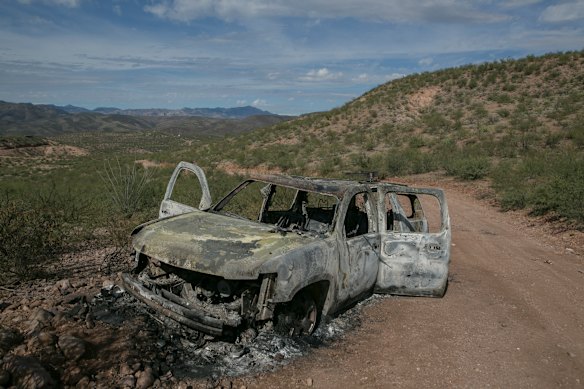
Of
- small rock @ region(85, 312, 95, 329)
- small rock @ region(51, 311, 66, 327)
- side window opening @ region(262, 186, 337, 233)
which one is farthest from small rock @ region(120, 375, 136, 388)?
side window opening @ region(262, 186, 337, 233)

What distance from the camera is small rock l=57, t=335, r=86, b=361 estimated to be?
12.2 feet

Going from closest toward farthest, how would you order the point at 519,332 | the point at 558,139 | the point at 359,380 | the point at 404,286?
1. the point at 359,380
2. the point at 519,332
3. the point at 404,286
4. the point at 558,139

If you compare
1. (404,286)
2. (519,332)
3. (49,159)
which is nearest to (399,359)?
(404,286)

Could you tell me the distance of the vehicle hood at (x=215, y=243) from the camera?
3.93m

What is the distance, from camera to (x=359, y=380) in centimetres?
398

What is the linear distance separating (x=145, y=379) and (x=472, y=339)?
3.36 meters

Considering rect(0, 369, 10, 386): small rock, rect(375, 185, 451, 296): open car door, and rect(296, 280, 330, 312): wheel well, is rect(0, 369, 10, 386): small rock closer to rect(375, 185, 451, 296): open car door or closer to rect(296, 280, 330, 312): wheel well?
rect(296, 280, 330, 312): wheel well

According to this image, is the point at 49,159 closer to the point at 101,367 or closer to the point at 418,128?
the point at 418,128

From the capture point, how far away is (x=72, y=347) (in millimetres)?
3766

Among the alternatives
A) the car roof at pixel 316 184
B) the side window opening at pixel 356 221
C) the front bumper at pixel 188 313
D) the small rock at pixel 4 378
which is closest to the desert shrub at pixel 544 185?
the side window opening at pixel 356 221

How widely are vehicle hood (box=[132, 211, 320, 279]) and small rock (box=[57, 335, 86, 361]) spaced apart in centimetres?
94

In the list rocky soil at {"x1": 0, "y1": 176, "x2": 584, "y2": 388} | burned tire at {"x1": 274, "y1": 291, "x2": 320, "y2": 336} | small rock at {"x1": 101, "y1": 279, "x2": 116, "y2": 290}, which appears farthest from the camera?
small rock at {"x1": 101, "y1": 279, "x2": 116, "y2": 290}

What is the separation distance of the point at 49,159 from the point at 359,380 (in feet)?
197

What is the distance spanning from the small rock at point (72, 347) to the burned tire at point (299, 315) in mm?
1693
